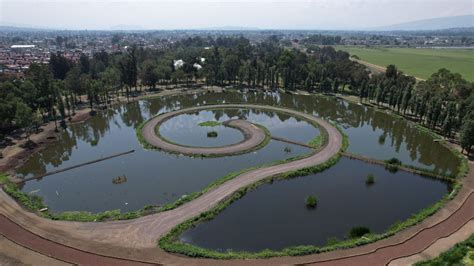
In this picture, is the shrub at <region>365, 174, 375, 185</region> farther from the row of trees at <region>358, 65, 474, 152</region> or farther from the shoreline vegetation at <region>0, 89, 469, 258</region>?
the row of trees at <region>358, 65, 474, 152</region>

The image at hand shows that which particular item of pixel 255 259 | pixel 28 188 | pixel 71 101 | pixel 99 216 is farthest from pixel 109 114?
pixel 255 259

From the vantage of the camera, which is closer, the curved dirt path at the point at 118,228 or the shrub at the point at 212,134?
the curved dirt path at the point at 118,228

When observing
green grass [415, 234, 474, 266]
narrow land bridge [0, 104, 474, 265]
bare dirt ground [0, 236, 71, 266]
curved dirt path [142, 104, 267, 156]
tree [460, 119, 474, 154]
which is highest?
tree [460, 119, 474, 154]

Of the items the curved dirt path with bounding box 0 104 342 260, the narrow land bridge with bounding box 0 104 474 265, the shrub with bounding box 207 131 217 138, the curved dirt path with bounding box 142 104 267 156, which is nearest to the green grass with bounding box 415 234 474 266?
the narrow land bridge with bounding box 0 104 474 265

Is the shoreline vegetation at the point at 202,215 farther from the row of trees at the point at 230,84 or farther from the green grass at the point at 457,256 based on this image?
the row of trees at the point at 230,84

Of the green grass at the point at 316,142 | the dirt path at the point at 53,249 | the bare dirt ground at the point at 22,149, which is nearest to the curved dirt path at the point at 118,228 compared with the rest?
the dirt path at the point at 53,249

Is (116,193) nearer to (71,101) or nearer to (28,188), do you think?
(28,188)

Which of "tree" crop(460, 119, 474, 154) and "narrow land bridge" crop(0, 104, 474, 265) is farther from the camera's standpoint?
"tree" crop(460, 119, 474, 154)

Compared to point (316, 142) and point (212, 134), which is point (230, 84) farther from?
point (316, 142)
